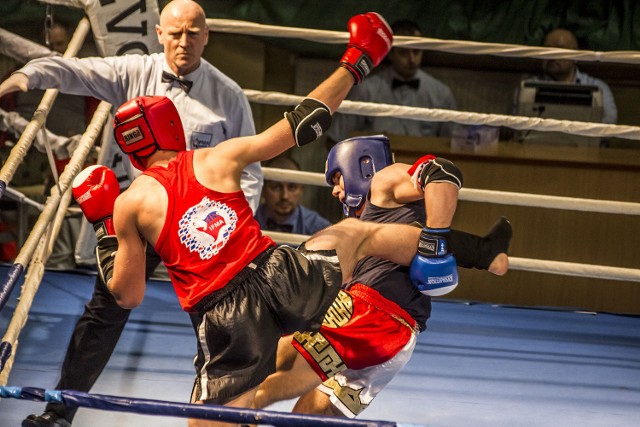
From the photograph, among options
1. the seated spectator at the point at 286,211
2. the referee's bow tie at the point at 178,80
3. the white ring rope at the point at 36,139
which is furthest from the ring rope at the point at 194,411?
the seated spectator at the point at 286,211

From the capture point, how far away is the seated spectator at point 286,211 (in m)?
4.48

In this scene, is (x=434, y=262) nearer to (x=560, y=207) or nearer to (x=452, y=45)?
(x=560, y=207)

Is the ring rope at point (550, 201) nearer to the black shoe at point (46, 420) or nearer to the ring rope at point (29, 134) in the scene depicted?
the ring rope at point (29, 134)

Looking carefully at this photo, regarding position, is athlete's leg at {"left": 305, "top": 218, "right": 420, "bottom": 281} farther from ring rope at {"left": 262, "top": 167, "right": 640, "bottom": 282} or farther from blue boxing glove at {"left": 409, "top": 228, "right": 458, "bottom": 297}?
ring rope at {"left": 262, "top": 167, "right": 640, "bottom": 282}

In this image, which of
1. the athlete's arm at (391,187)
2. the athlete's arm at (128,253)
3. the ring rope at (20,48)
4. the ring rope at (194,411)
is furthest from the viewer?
the ring rope at (20,48)

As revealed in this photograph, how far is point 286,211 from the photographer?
4.49 metres

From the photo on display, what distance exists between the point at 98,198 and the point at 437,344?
5.56 feet

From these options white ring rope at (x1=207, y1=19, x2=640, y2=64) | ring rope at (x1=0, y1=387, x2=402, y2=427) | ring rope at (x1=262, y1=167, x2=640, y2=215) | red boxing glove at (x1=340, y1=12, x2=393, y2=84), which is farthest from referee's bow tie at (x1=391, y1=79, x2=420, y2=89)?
ring rope at (x1=0, y1=387, x2=402, y2=427)

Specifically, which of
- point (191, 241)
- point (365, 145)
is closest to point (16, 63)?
point (365, 145)

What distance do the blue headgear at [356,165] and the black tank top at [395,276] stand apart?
51mm

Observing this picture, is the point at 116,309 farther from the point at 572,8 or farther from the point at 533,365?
the point at 572,8

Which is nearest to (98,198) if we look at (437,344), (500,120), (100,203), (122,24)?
(100,203)

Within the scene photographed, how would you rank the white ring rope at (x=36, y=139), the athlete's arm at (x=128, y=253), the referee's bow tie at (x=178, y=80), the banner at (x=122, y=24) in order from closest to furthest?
the athlete's arm at (x=128, y=253) → the referee's bow tie at (x=178, y=80) → the banner at (x=122, y=24) → the white ring rope at (x=36, y=139)

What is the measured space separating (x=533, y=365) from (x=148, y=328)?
139 cm
